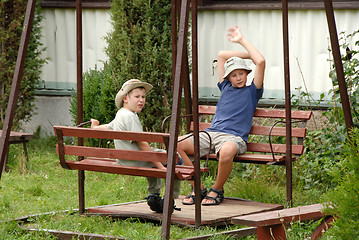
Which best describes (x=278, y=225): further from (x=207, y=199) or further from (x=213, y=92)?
(x=213, y=92)

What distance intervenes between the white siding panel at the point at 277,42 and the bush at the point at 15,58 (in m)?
2.40

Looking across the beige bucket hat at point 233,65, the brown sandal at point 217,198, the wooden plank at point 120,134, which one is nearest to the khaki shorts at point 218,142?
the brown sandal at point 217,198

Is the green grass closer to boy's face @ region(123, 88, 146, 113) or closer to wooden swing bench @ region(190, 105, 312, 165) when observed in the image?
wooden swing bench @ region(190, 105, 312, 165)

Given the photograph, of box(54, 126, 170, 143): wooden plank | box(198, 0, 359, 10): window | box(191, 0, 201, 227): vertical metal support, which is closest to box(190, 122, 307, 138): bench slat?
box(191, 0, 201, 227): vertical metal support

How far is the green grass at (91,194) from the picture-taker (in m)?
5.46

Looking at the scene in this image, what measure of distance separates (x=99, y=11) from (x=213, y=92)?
2235 millimetres

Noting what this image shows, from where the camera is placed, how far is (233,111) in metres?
6.46

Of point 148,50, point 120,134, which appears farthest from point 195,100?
point 148,50

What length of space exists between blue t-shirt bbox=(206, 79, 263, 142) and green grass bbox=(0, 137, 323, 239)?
0.62m

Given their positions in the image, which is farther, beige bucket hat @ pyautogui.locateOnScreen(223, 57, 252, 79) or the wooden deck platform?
beige bucket hat @ pyautogui.locateOnScreen(223, 57, 252, 79)

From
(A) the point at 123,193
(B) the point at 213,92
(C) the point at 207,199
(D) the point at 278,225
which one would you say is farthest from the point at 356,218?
(B) the point at 213,92

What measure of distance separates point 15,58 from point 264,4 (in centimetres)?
351

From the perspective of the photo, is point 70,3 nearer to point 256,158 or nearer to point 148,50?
point 148,50

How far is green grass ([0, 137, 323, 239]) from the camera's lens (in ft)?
17.9
